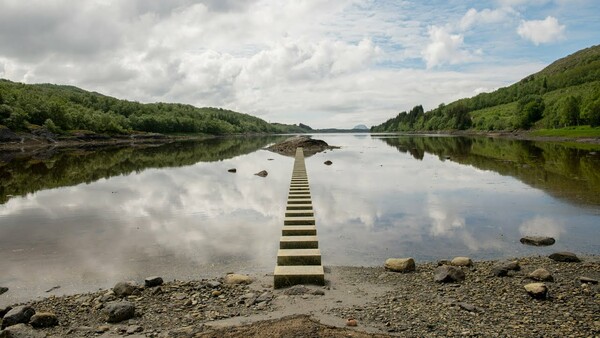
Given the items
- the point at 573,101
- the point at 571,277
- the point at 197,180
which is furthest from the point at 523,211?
the point at 573,101

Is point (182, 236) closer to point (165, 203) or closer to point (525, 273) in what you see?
A: point (165, 203)

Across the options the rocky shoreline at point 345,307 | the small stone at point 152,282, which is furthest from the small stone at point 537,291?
the small stone at point 152,282

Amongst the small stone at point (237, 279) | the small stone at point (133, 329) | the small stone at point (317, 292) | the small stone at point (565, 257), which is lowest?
the small stone at point (565, 257)

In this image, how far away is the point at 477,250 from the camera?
1925cm

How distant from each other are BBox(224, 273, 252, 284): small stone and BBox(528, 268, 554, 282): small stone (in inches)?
394

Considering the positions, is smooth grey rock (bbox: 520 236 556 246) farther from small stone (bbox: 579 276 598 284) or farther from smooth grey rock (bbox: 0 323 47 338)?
smooth grey rock (bbox: 0 323 47 338)

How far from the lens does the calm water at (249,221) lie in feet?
58.7

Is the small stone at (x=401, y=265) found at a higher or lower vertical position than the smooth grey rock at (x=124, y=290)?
lower

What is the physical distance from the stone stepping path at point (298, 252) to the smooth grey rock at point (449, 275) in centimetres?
410

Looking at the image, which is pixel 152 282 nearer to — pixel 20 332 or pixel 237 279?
pixel 237 279

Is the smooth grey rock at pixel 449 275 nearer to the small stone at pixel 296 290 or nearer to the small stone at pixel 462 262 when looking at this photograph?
the small stone at pixel 462 262

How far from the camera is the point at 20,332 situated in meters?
10.9

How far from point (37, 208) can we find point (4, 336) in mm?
23917

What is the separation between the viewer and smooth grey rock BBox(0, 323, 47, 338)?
1065 cm
